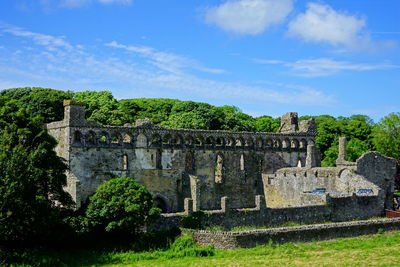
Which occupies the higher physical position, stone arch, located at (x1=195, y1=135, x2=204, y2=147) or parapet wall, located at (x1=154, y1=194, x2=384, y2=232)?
stone arch, located at (x1=195, y1=135, x2=204, y2=147)

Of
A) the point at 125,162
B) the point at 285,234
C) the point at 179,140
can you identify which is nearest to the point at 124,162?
the point at 125,162

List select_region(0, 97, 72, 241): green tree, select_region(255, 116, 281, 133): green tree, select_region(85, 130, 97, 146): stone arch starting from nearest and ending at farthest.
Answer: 1. select_region(0, 97, 72, 241): green tree
2. select_region(85, 130, 97, 146): stone arch
3. select_region(255, 116, 281, 133): green tree

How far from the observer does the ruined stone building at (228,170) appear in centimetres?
3794

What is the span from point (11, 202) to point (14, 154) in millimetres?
2723

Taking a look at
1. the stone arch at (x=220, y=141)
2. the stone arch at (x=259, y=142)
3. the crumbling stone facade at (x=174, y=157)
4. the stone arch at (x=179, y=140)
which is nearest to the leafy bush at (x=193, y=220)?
the crumbling stone facade at (x=174, y=157)

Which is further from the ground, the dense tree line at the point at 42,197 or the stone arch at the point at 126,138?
the stone arch at the point at 126,138

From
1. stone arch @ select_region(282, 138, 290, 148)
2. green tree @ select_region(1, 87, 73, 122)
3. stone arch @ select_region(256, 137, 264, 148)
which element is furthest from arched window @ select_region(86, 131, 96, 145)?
green tree @ select_region(1, 87, 73, 122)

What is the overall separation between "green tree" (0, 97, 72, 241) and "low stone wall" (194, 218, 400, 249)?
901 centimetres

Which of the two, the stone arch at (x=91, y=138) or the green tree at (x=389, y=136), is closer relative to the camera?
the stone arch at (x=91, y=138)

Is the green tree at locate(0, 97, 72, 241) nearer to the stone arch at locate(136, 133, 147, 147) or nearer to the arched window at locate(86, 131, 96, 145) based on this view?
the arched window at locate(86, 131, 96, 145)

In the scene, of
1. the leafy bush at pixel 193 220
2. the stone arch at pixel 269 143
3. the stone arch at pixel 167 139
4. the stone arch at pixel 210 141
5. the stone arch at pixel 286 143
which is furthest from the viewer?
the stone arch at pixel 286 143

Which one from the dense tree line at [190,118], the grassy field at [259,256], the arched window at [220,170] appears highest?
the dense tree line at [190,118]

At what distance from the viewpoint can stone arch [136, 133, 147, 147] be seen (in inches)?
1677

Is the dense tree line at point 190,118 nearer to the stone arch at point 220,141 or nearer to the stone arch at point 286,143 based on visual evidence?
the stone arch at point 286,143
